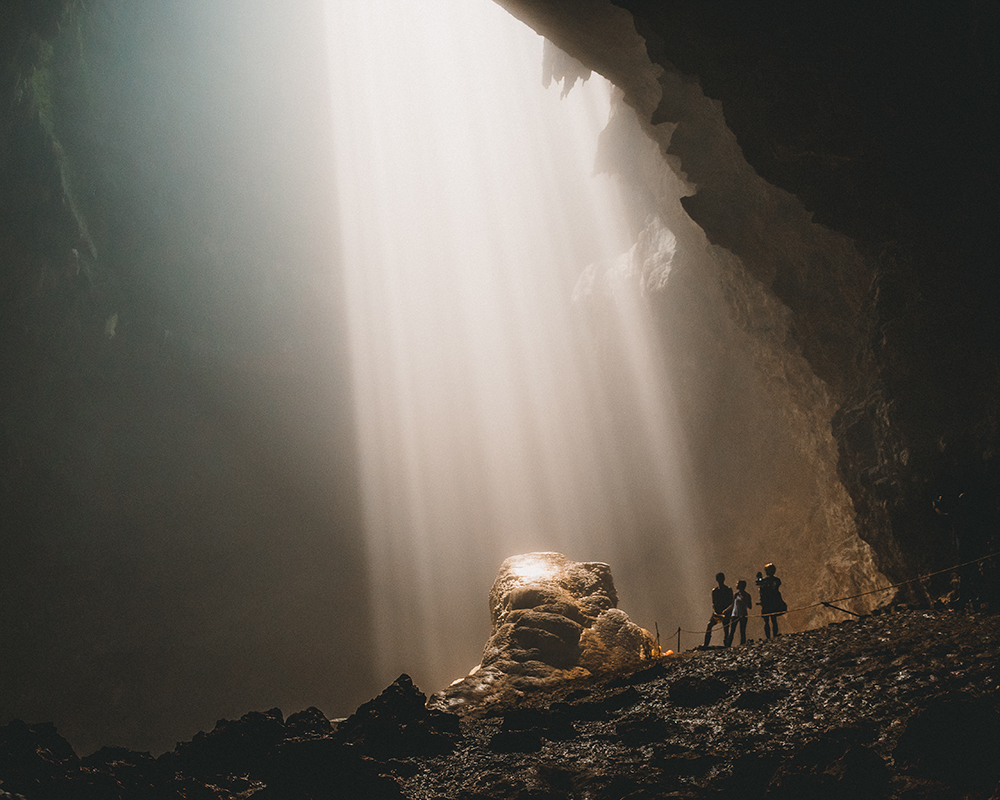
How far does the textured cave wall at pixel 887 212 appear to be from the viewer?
833 cm

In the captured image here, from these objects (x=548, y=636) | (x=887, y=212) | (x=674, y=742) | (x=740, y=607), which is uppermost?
(x=887, y=212)

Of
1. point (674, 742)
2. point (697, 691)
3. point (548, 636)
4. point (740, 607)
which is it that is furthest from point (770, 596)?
point (674, 742)

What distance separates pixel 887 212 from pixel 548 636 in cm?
1057

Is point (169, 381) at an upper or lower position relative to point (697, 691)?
upper

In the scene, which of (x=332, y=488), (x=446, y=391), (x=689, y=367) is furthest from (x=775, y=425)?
(x=446, y=391)

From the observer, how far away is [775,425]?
945 inches

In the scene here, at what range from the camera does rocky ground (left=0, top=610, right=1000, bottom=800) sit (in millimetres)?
4176

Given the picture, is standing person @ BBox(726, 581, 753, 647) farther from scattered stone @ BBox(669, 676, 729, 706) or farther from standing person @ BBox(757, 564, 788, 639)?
scattered stone @ BBox(669, 676, 729, 706)

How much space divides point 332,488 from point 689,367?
24899mm

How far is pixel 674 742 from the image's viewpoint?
563cm

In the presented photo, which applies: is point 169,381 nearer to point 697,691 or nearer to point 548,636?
point 548,636

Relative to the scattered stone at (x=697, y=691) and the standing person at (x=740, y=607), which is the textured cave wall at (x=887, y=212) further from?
the scattered stone at (x=697, y=691)

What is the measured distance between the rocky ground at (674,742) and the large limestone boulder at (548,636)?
8.36ft

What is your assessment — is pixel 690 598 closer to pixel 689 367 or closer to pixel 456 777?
pixel 689 367
